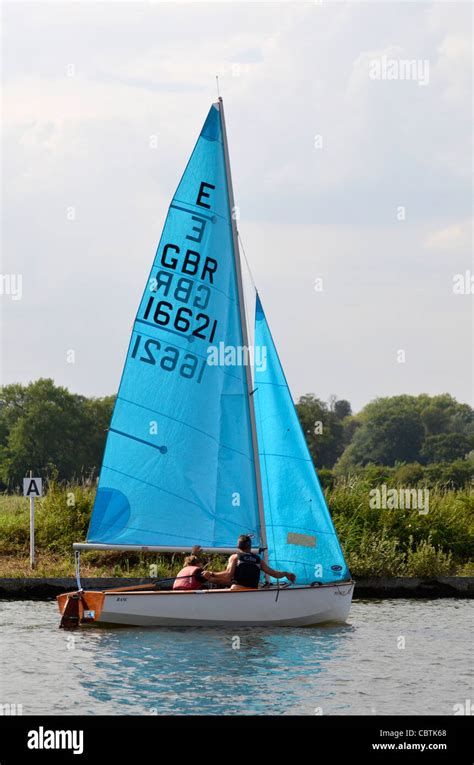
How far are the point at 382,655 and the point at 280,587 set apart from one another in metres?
2.76

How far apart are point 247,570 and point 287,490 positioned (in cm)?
196

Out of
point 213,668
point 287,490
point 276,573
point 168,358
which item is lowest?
point 213,668

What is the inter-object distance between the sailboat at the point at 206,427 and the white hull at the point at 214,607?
404mm

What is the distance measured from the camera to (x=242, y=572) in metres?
23.7

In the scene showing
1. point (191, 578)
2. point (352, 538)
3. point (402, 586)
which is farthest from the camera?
point (352, 538)

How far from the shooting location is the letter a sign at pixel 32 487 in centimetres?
3023

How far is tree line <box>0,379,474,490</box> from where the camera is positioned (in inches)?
4158

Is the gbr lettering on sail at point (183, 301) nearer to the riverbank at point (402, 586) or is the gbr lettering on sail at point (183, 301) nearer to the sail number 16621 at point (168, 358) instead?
the sail number 16621 at point (168, 358)

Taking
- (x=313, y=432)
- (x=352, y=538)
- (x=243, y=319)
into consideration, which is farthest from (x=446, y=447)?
(x=243, y=319)

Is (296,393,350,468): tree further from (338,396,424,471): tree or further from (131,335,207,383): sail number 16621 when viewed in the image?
(131,335,207,383): sail number 16621

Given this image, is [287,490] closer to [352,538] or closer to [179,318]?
[179,318]

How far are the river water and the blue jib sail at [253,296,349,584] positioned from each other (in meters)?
1.25

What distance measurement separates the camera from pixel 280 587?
23891mm
